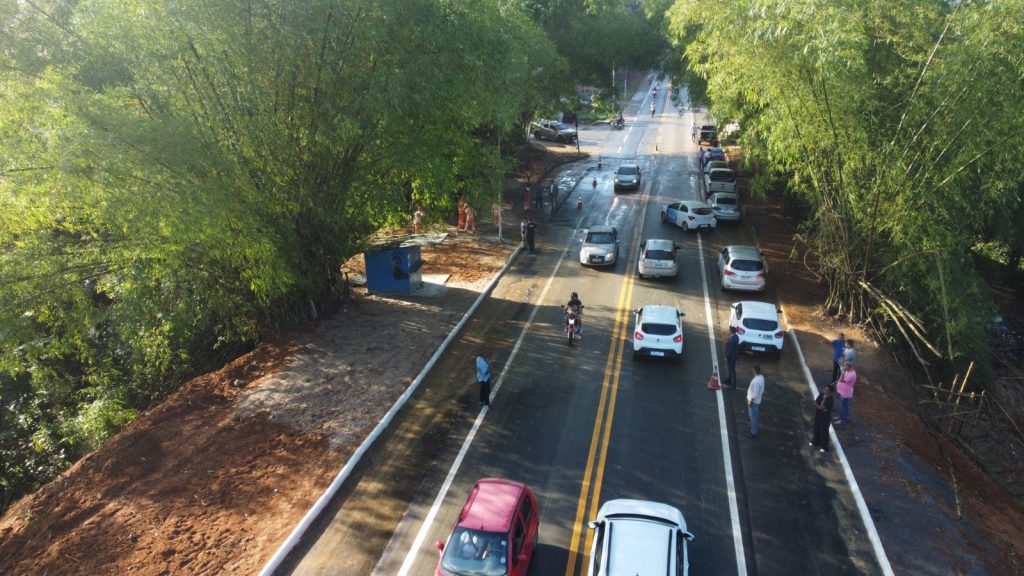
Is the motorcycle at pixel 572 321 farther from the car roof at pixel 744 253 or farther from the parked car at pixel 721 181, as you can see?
the parked car at pixel 721 181

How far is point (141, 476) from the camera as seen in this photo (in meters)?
12.5

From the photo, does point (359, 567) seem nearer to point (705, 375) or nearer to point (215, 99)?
point (705, 375)

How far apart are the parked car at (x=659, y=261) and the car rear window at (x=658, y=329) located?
6.74m

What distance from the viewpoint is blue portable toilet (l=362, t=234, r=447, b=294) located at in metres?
22.3

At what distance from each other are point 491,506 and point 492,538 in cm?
56

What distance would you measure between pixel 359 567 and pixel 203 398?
7.44 m

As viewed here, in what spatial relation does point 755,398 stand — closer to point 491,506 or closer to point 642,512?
point 642,512

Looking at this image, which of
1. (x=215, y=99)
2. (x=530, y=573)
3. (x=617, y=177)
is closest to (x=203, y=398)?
(x=215, y=99)

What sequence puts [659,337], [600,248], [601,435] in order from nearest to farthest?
1. [601,435]
2. [659,337]
3. [600,248]

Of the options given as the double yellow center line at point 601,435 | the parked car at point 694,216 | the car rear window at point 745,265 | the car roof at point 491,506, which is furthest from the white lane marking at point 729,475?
the parked car at point 694,216

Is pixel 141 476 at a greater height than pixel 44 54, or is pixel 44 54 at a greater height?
pixel 44 54

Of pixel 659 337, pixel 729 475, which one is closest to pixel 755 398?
pixel 729 475

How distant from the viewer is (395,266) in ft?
73.8

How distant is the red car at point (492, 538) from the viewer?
9078 mm
